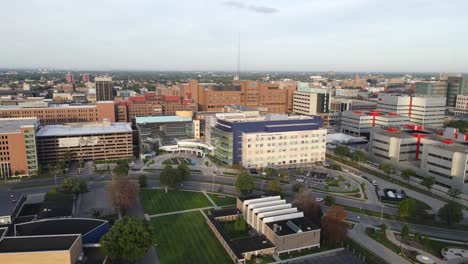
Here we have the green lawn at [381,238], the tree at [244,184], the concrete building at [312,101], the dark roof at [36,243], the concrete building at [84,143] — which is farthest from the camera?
the concrete building at [312,101]

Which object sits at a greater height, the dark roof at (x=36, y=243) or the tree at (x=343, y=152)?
the tree at (x=343, y=152)

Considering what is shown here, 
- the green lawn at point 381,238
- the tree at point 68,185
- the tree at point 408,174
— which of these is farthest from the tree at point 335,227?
the tree at point 68,185

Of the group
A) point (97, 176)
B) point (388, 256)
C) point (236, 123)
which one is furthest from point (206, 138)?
point (388, 256)

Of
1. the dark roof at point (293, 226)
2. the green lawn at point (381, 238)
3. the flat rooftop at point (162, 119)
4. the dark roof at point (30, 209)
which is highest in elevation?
the flat rooftop at point (162, 119)

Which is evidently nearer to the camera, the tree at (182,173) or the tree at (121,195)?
the tree at (121,195)

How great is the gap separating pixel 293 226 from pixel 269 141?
38636mm

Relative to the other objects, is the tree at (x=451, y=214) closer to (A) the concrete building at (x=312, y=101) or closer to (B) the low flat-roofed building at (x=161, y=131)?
(B) the low flat-roofed building at (x=161, y=131)

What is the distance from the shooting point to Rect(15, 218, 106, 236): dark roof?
43750 millimetres

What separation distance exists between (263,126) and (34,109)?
7968cm

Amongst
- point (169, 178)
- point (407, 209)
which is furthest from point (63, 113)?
point (407, 209)

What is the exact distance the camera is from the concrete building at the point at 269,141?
3263 inches

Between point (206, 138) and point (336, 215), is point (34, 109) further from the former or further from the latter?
point (336, 215)

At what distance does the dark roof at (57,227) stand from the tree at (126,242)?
6.22m

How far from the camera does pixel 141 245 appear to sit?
4012 centimetres
